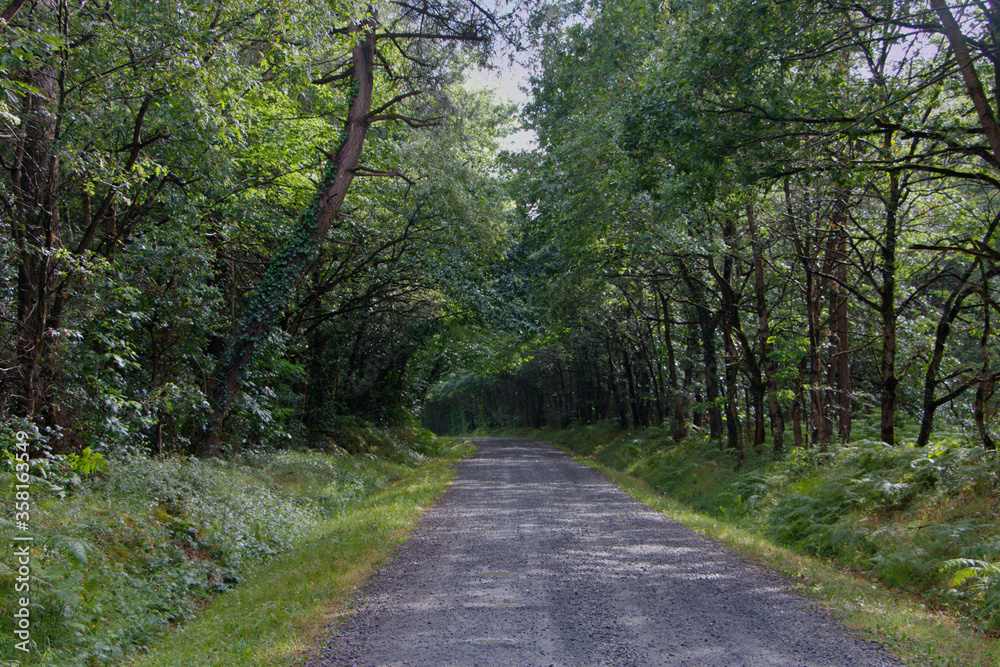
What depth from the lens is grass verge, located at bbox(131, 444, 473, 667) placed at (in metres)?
4.46

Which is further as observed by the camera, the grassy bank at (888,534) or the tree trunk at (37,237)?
the tree trunk at (37,237)

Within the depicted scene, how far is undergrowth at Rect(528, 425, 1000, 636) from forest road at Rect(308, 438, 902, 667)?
141cm

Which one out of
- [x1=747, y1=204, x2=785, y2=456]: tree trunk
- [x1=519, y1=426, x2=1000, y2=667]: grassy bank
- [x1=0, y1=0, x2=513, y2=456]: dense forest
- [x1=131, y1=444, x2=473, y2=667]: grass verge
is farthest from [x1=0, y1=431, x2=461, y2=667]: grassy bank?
[x1=747, y1=204, x2=785, y2=456]: tree trunk

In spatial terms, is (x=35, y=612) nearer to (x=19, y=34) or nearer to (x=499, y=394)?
(x=19, y=34)

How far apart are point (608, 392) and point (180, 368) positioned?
28.2 meters

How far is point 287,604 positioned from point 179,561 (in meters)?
1.72

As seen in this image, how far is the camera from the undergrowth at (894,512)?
5.84 metres

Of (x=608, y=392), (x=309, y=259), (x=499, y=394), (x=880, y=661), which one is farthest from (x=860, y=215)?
(x=499, y=394)

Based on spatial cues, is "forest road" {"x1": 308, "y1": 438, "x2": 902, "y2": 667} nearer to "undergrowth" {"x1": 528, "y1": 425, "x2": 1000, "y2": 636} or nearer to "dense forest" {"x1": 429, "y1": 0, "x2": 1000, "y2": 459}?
Answer: "undergrowth" {"x1": 528, "y1": 425, "x2": 1000, "y2": 636}

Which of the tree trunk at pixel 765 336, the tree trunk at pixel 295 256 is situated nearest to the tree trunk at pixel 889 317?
the tree trunk at pixel 765 336

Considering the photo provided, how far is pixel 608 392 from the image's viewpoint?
36.3 metres

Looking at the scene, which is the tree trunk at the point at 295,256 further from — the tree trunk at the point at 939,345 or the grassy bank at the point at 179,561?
the tree trunk at the point at 939,345

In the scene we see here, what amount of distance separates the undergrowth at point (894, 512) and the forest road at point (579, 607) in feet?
4.62

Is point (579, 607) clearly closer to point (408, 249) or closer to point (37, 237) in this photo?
point (37, 237)
